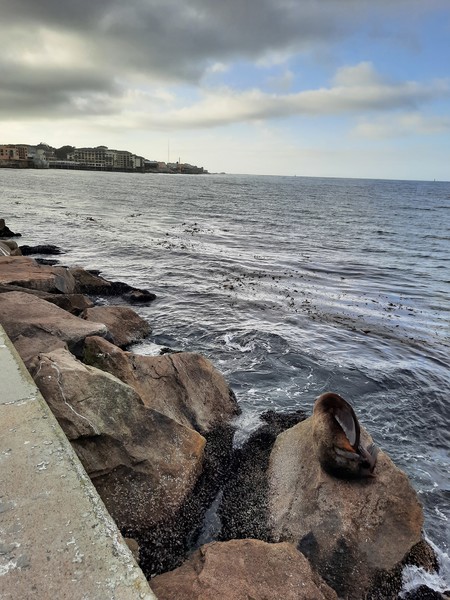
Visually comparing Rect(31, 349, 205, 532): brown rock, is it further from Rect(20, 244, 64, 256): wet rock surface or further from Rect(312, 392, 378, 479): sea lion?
Rect(20, 244, 64, 256): wet rock surface

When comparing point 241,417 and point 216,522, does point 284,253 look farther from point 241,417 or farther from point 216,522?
point 216,522

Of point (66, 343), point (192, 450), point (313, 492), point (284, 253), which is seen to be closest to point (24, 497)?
point (192, 450)

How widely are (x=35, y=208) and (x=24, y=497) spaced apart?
4976 centimetres

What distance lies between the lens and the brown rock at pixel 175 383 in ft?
21.9

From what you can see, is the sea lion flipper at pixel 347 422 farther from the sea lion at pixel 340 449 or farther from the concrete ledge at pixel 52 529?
the concrete ledge at pixel 52 529

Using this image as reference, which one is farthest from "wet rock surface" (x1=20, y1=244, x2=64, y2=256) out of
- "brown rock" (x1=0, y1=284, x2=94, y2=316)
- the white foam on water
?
the white foam on water

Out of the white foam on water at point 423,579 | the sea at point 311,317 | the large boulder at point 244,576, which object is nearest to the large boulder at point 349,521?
the white foam on water at point 423,579

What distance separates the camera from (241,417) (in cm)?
789

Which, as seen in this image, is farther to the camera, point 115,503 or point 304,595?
point 115,503

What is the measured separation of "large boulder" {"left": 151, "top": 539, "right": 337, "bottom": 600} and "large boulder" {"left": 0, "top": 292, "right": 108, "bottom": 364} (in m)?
3.47

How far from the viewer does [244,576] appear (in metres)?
3.83

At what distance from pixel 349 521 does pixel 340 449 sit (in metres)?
0.78

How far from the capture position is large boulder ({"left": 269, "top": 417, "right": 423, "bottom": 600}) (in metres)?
4.67

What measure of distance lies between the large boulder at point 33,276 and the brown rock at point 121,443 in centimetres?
611
